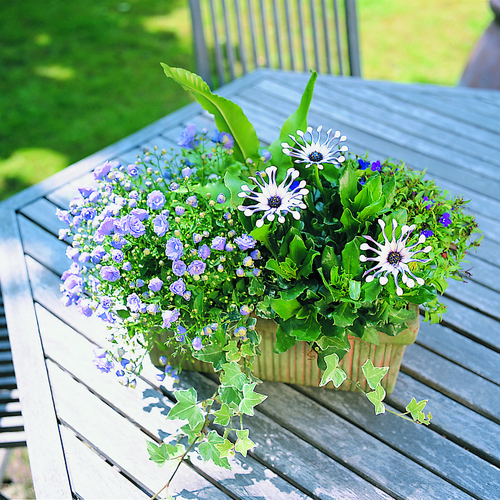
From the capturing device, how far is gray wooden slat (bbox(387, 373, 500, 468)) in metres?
1.01

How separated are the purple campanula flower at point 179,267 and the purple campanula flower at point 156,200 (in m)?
0.12

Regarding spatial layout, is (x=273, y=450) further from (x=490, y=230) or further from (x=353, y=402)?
(x=490, y=230)

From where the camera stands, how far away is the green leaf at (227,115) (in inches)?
39.9

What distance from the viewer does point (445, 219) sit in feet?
3.21

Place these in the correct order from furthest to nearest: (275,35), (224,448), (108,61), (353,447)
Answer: (108,61)
(275,35)
(353,447)
(224,448)

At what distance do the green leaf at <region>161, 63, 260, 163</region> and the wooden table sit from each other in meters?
0.51

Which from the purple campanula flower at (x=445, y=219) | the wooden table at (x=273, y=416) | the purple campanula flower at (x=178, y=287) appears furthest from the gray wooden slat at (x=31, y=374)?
the purple campanula flower at (x=445, y=219)

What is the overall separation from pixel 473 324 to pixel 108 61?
3.25m

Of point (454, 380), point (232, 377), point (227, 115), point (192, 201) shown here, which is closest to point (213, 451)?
point (232, 377)

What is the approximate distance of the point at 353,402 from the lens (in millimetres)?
1087

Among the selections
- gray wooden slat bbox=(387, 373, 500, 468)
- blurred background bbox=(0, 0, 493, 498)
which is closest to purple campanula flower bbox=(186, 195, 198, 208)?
gray wooden slat bbox=(387, 373, 500, 468)

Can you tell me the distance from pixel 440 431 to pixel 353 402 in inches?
6.9

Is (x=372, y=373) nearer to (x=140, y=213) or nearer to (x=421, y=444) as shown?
(x=421, y=444)

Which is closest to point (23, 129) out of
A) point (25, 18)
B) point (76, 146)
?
point (76, 146)
